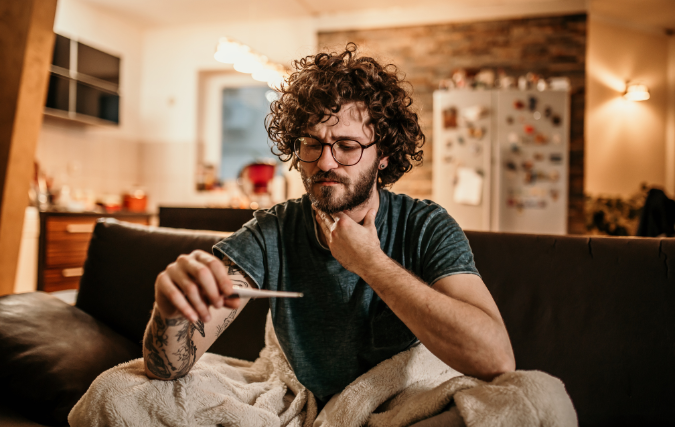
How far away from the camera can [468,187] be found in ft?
12.7

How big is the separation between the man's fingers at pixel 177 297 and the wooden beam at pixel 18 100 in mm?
1740

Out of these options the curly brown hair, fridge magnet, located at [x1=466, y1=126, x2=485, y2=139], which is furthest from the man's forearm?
fridge magnet, located at [x1=466, y1=126, x2=485, y2=139]

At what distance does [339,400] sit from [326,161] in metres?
0.55

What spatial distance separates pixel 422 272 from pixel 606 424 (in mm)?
586

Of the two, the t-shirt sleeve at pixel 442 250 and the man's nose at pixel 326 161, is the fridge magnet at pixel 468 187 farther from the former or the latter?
the man's nose at pixel 326 161

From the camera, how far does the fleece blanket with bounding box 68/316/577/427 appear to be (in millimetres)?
730

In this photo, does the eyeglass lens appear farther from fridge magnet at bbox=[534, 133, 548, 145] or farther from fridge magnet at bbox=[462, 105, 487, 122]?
fridge magnet at bbox=[534, 133, 548, 145]

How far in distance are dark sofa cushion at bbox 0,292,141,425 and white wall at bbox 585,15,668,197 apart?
4.89m

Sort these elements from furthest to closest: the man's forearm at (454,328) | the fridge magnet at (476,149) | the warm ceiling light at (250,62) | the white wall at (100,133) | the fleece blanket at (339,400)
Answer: the white wall at (100,133) → the fridge magnet at (476,149) → the warm ceiling light at (250,62) → the man's forearm at (454,328) → the fleece blanket at (339,400)

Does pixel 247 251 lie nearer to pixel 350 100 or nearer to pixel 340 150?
pixel 340 150

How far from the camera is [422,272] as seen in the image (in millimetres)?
1068

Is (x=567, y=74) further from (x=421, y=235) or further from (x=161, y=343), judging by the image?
(x=161, y=343)

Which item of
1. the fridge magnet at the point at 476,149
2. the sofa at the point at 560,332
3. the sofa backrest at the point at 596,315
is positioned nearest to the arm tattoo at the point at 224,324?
the sofa at the point at 560,332

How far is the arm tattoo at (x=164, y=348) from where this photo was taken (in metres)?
0.90
